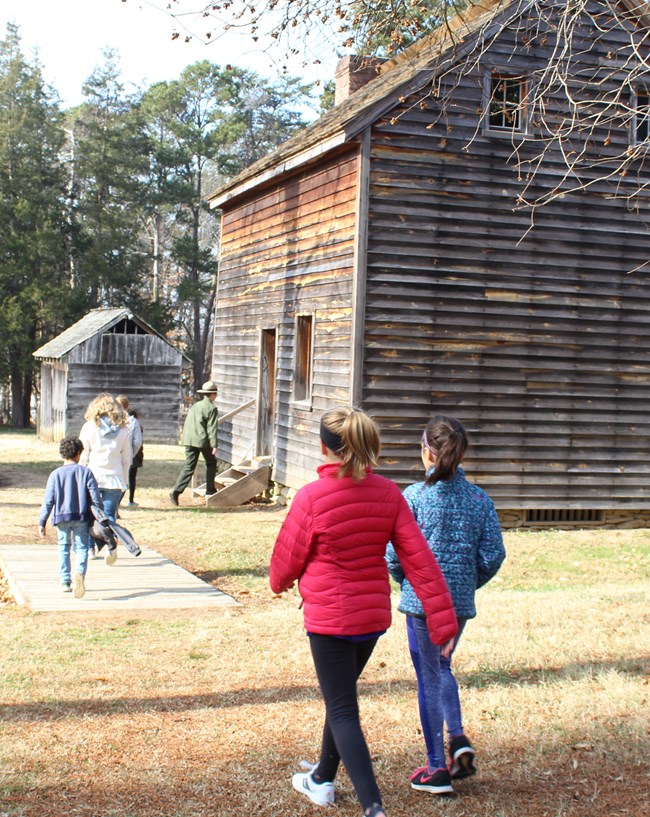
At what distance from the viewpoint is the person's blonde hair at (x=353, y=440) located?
4.38 metres

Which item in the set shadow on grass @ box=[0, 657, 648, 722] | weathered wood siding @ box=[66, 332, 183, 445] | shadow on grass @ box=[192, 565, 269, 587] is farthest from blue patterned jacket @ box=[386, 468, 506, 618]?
weathered wood siding @ box=[66, 332, 183, 445]

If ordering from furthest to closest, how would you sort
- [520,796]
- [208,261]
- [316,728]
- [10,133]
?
[208,261] → [10,133] → [316,728] → [520,796]

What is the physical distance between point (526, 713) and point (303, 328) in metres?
11.9

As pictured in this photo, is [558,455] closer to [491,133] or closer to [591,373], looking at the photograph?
[591,373]

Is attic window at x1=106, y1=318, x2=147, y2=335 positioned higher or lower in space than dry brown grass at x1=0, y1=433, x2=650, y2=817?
higher

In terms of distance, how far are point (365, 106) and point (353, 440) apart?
10994 millimetres

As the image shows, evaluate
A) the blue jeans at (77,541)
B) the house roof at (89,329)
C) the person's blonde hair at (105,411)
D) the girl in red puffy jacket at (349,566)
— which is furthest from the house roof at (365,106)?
the house roof at (89,329)

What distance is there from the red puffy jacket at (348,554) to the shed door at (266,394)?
15.2 meters

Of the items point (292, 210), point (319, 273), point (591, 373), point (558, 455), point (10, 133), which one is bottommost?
point (558, 455)

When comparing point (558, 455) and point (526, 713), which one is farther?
point (558, 455)

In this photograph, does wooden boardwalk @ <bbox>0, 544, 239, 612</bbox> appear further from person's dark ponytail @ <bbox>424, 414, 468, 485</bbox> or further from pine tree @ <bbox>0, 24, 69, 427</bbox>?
pine tree @ <bbox>0, 24, 69, 427</bbox>

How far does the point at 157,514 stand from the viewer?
53.7 ft

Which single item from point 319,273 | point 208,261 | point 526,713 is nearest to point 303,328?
point 319,273

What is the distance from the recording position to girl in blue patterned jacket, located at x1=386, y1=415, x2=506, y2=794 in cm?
486
